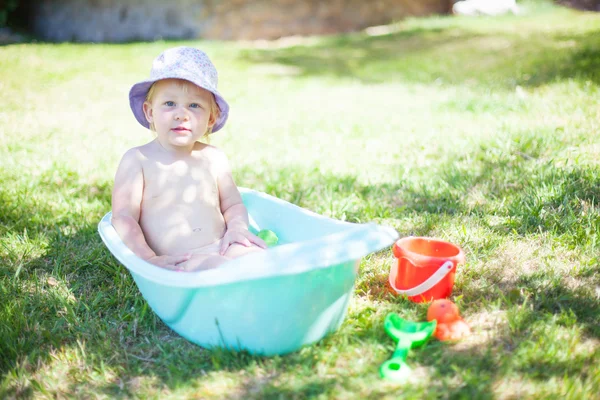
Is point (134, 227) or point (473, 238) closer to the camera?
point (134, 227)

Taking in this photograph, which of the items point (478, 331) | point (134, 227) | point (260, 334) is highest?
point (134, 227)

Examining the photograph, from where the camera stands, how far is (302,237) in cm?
236

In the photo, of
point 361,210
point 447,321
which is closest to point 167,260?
point 447,321

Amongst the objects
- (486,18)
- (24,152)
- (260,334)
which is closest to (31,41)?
(24,152)

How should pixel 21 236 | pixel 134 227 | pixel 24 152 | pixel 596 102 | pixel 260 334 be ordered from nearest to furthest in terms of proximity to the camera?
pixel 260 334, pixel 134 227, pixel 21 236, pixel 24 152, pixel 596 102

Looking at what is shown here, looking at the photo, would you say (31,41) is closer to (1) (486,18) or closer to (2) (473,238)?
(1) (486,18)

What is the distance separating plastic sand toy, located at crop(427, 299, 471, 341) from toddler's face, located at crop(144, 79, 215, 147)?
1.16 meters

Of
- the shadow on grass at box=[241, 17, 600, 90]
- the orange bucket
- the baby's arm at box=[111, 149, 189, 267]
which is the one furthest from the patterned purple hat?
the shadow on grass at box=[241, 17, 600, 90]

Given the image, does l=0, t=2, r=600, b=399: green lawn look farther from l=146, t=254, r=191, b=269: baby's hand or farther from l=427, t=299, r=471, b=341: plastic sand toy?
l=146, t=254, r=191, b=269: baby's hand

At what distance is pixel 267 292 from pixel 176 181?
2.82 ft

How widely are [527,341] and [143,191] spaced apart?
154cm

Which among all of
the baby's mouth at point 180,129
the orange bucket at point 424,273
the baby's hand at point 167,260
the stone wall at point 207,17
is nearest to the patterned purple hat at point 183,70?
the baby's mouth at point 180,129

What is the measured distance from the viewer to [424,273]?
1.99m

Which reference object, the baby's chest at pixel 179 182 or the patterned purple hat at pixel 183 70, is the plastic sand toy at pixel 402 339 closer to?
the baby's chest at pixel 179 182
